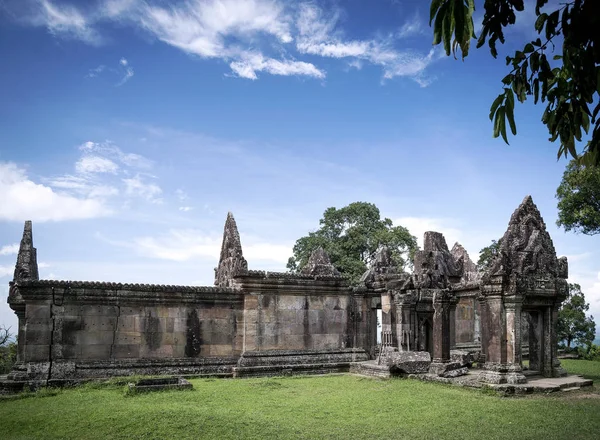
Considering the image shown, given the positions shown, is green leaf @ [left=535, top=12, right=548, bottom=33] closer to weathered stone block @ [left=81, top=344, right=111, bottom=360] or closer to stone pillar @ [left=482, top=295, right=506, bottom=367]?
stone pillar @ [left=482, top=295, right=506, bottom=367]

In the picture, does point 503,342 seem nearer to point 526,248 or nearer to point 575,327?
point 526,248

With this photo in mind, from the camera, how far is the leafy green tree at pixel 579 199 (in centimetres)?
1988

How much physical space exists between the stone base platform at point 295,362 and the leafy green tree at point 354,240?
1655 centimetres

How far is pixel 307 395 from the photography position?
12367mm

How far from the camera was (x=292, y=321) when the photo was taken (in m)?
17.3

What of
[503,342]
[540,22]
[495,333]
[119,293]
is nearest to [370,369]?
[495,333]

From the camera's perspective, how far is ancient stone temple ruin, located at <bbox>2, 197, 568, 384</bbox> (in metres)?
13.6

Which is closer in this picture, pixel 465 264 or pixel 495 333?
pixel 495 333

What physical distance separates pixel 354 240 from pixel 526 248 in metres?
22.8

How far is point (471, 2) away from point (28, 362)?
14009 mm

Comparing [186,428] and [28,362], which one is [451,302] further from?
[28,362]

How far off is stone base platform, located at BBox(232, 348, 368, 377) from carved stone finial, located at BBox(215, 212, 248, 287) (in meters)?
3.35

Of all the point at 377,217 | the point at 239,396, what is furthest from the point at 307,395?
the point at 377,217

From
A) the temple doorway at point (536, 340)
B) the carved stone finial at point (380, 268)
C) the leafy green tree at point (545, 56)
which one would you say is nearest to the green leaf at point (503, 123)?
the leafy green tree at point (545, 56)
